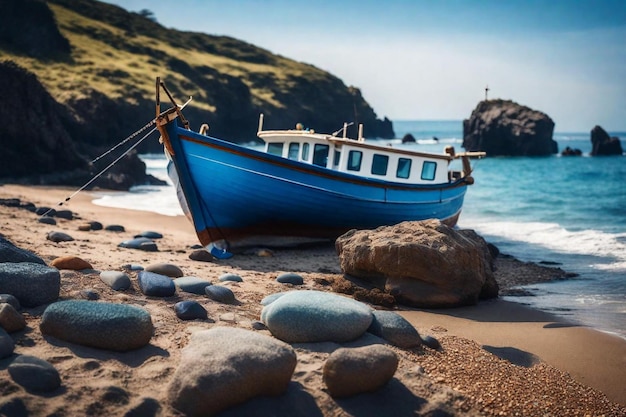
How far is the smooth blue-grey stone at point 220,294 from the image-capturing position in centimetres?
723

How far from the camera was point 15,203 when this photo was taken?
16094mm

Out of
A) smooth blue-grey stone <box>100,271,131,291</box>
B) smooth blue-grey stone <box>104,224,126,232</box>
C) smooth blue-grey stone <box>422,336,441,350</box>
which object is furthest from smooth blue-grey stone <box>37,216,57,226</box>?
smooth blue-grey stone <box>422,336,441,350</box>

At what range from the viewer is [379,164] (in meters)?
14.8

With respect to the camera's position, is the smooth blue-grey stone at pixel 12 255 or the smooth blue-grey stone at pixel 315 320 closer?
the smooth blue-grey stone at pixel 315 320

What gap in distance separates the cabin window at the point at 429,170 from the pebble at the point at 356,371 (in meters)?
11.3

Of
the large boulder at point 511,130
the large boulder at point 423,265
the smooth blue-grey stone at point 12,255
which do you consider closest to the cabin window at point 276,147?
the large boulder at point 423,265

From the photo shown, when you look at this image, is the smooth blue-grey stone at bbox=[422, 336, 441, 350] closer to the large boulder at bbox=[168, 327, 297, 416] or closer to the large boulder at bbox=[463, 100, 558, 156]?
the large boulder at bbox=[168, 327, 297, 416]

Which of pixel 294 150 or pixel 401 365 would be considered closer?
pixel 401 365

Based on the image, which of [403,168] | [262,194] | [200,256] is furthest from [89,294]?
[403,168]

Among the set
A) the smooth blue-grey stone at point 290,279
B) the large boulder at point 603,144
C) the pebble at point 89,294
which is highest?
the large boulder at point 603,144

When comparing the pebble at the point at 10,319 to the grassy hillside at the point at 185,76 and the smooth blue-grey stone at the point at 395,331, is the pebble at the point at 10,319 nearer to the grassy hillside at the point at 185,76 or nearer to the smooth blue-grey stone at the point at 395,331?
the smooth blue-grey stone at the point at 395,331

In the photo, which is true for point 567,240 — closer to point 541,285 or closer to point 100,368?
point 541,285

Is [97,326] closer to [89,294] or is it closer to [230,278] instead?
[89,294]

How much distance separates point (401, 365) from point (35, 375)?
10.8ft
